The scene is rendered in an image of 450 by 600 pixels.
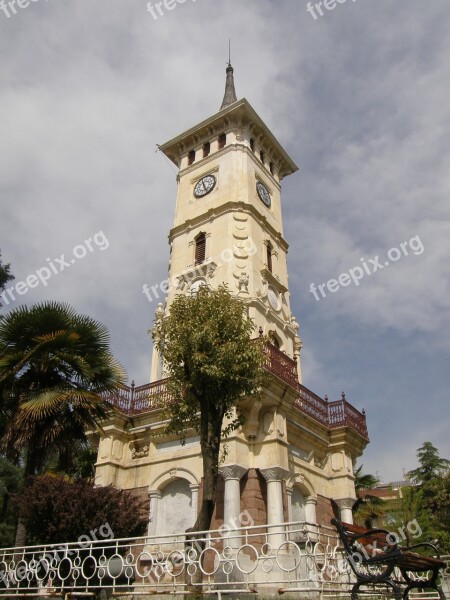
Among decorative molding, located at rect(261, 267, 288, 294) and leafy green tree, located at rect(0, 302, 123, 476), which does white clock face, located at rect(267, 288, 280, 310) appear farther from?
leafy green tree, located at rect(0, 302, 123, 476)

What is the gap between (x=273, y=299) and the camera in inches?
947

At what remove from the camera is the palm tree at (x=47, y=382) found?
45.5ft

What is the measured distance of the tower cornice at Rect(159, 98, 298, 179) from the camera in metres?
28.5

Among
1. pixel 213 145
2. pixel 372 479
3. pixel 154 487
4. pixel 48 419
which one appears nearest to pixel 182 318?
pixel 48 419

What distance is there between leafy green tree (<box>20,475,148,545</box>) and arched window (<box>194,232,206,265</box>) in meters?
12.4

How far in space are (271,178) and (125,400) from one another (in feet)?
51.3

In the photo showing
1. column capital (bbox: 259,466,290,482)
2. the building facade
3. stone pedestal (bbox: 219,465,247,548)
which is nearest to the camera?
stone pedestal (bbox: 219,465,247,548)

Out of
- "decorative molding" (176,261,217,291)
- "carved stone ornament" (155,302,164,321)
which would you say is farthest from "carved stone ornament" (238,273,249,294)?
"carved stone ornament" (155,302,164,321)

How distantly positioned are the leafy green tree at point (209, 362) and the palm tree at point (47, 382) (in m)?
2.43

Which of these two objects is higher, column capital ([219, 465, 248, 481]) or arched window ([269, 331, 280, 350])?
arched window ([269, 331, 280, 350])

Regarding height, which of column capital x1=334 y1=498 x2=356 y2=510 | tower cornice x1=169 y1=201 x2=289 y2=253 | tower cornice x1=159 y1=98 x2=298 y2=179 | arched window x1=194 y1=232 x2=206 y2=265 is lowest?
column capital x1=334 y1=498 x2=356 y2=510

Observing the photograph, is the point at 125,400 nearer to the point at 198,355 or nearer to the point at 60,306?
the point at 60,306

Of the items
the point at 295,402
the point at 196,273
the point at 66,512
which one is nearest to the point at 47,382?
the point at 66,512

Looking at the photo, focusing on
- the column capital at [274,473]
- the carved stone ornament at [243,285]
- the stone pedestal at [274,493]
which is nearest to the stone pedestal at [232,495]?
the column capital at [274,473]
